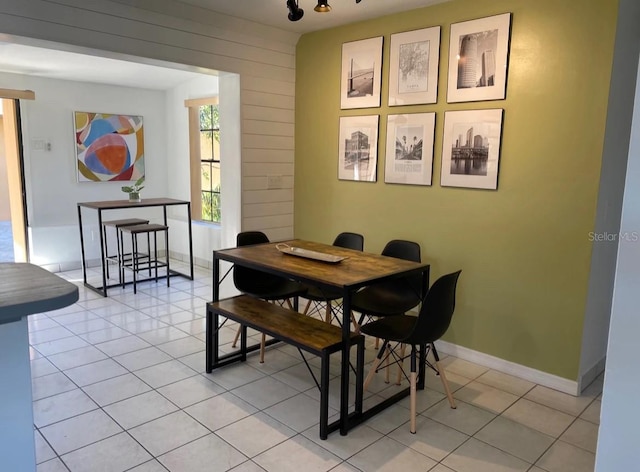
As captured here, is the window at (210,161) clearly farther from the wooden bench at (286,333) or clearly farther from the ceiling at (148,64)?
the wooden bench at (286,333)

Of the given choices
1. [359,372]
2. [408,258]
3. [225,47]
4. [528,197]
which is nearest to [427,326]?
[359,372]

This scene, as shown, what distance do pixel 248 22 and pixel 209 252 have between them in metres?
2.96

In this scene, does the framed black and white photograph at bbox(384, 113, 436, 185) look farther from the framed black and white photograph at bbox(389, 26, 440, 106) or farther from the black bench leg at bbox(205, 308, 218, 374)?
the black bench leg at bbox(205, 308, 218, 374)

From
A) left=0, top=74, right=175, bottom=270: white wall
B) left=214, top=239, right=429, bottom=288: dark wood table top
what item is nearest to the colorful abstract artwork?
left=0, top=74, right=175, bottom=270: white wall

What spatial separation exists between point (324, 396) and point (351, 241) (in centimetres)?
158

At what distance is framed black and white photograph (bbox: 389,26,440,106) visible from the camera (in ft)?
11.2

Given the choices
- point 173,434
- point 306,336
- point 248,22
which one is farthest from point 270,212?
point 173,434

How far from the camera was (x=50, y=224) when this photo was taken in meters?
5.66

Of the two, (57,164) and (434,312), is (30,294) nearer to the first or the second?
(434,312)

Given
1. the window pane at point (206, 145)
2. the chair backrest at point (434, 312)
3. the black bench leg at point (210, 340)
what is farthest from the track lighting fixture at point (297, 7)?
the window pane at point (206, 145)

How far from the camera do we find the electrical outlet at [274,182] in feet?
14.4

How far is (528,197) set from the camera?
119 inches

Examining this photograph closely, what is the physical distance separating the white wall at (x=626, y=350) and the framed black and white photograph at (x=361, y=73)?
9.75ft

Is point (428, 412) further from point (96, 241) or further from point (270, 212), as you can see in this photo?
point (96, 241)
